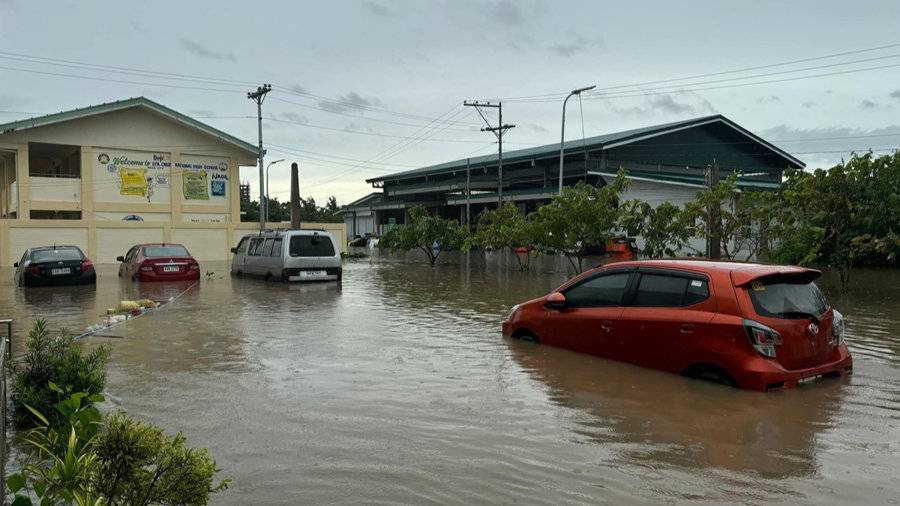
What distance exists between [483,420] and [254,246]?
18.2 meters

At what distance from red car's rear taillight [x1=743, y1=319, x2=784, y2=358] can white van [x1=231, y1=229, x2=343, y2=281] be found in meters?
15.5

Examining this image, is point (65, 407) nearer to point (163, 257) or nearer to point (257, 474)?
point (257, 474)

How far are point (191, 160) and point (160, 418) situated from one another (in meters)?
36.7

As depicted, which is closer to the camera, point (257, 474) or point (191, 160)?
point (257, 474)

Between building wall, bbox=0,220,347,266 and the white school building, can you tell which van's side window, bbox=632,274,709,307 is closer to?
building wall, bbox=0,220,347,266

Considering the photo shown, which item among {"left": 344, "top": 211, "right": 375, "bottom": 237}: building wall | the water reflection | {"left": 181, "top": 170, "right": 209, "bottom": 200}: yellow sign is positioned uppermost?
{"left": 181, "top": 170, "right": 209, "bottom": 200}: yellow sign

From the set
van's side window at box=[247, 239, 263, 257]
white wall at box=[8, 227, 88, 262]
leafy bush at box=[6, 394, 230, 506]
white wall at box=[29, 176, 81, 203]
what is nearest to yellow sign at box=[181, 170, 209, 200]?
white wall at box=[29, 176, 81, 203]

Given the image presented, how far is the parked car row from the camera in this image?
19.7 m

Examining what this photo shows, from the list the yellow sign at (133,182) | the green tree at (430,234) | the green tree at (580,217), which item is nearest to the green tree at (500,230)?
the green tree at (430,234)

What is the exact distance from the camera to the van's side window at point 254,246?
893 inches

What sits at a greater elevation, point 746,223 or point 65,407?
point 746,223

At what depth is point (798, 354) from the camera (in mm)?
6961

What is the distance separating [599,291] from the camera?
342 inches

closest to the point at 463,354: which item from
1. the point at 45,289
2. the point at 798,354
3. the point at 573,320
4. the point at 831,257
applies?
the point at 573,320
